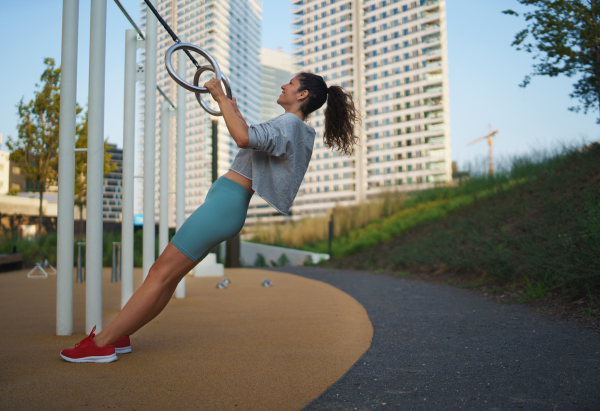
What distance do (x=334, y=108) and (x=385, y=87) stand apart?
217 ft

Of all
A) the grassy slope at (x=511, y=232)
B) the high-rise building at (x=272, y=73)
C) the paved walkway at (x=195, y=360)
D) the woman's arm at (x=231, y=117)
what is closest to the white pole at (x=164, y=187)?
the paved walkway at (x=195, y=360)

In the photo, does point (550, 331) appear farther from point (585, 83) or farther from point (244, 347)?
point (585, 83)

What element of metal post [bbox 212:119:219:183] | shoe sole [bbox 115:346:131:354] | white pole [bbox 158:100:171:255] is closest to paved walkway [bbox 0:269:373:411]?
shoe sole [bbox 115:346:131:354]

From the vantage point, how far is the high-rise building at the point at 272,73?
14112 centimetres

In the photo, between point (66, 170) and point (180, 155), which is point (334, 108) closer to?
point (66, 170)

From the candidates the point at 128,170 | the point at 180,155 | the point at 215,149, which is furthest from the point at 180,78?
the point at 215,149

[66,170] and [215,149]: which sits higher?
[215,149]

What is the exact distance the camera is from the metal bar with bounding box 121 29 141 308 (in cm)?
357

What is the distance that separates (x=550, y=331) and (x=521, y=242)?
277cm

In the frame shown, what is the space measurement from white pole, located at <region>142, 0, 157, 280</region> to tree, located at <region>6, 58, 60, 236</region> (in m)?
9.58

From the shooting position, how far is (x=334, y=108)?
2.39m

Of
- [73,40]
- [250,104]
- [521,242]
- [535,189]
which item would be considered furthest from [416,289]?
[250,104]

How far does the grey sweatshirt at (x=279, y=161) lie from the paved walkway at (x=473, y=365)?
2.96ft

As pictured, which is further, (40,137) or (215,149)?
(40,137)
